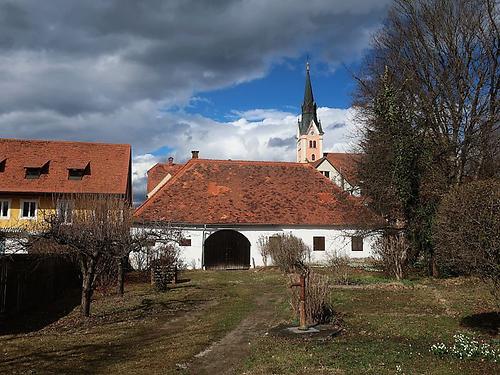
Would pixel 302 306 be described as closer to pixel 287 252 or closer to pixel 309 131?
pixel 287 252

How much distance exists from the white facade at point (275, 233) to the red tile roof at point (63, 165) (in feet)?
26.5

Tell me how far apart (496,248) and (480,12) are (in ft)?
58.8

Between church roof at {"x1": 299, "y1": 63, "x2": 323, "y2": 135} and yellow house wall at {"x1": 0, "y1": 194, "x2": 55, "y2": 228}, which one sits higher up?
church roof at {"x1": 299, "y1": 63, "x2": 323, "y2": 135}

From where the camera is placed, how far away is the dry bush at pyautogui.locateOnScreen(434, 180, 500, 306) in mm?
8992

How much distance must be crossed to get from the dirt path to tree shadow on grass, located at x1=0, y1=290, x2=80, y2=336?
6.02 meters

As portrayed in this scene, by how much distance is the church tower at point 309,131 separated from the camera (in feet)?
304

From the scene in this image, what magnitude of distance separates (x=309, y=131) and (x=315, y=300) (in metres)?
82.9

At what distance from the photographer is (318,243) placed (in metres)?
31.4

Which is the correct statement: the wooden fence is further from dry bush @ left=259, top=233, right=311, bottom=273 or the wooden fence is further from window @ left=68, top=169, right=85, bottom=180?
window @ left=68, top=169, right=85, bottom=180

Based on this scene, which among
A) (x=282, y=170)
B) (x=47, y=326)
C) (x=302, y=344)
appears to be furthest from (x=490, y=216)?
(x=282, y=170)

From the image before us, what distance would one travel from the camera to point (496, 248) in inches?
349

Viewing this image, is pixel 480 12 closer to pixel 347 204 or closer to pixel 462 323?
pixel 347 204

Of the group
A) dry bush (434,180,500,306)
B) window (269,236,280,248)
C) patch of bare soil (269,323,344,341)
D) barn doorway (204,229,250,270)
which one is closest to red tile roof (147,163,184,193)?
barn doorway (204,229,250,270)

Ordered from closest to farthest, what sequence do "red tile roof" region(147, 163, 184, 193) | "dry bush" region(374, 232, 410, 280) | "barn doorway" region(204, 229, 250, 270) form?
"dry bush" region(374, 232, 410, 280)
"barn doorway" region(204, 229, 250, 270)
"red tile roof" region(147, 163, 184, 193)
